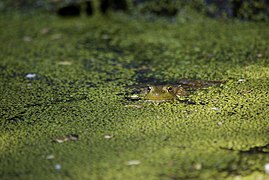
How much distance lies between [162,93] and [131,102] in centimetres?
12

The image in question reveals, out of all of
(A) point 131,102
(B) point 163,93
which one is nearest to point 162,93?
(B) point 163,93

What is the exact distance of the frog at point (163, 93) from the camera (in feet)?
5.90

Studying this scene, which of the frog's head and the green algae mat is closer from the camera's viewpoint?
the green algae mat

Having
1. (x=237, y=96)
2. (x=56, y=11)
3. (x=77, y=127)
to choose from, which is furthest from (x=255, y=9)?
(x=77, y=127)

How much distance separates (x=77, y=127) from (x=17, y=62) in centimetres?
86

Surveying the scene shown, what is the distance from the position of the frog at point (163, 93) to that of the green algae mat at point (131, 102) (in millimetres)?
34

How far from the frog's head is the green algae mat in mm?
37

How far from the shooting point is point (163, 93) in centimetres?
182

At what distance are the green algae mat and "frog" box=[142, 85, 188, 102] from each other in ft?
0.11

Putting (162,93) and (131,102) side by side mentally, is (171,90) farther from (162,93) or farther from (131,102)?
(131,102)

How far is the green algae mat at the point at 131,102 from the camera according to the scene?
54.5 inches

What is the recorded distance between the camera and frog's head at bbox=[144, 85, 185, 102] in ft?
5.90

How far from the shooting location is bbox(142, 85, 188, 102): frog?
1.80 m

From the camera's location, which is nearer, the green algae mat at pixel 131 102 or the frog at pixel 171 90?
the green algae mat at pixel 131 102
